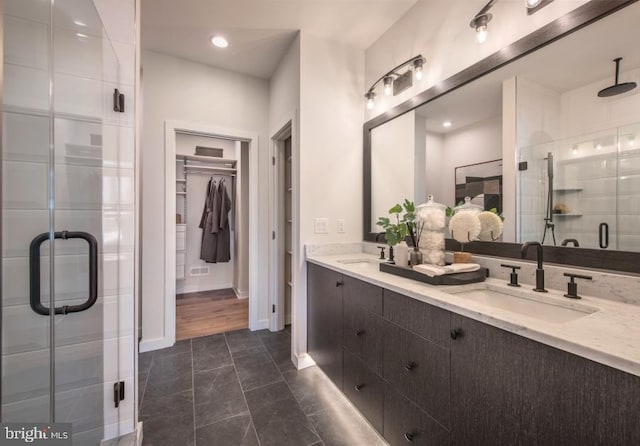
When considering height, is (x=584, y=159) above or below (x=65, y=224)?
above

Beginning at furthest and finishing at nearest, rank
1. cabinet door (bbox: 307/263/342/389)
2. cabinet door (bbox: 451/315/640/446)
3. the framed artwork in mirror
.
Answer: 1. cabinet door (bbox: 307/263/342/389)
2. the framed artwork in mirror
3. cabinet door (bbox: 451/315/640/446)

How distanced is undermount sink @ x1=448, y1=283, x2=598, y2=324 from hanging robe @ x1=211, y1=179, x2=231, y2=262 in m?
3.62

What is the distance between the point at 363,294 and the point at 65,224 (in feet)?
4.87

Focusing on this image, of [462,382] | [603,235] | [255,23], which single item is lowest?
[462,382]

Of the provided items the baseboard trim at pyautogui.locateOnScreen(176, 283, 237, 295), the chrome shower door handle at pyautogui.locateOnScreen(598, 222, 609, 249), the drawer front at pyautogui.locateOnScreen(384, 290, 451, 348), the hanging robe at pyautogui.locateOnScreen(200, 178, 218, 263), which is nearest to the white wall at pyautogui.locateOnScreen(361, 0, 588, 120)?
the chrome shower door handle at pyautogui.locateOnScreen(598, 222, 609, 249)

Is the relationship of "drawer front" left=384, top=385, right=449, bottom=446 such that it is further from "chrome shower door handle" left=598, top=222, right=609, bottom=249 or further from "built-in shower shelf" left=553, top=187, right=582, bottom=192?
"built-in shower shelf" left=553, top=187, right=582, bottom=192

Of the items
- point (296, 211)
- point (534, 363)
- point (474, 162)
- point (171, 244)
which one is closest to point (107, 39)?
point (296, 211)

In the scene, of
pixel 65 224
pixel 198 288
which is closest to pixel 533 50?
pixel 65 224

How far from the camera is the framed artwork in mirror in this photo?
144 cm

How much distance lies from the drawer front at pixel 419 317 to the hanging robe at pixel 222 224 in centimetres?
336

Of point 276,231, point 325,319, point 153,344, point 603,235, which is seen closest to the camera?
point 603,235

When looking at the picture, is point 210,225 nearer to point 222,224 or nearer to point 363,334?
point 222,224

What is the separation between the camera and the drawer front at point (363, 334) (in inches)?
54.6

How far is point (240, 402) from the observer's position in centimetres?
174
